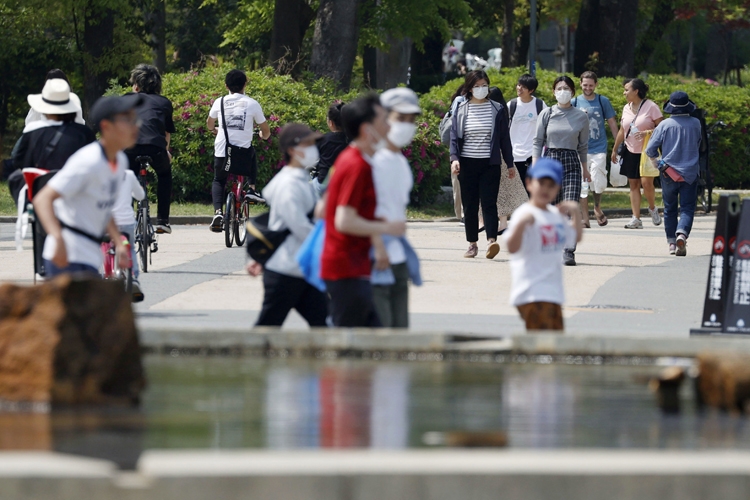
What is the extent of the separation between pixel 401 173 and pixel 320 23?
20.5 metres

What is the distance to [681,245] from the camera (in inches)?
640

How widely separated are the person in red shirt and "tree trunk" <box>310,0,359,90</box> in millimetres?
19987

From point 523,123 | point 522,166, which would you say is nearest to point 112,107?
point 523,123

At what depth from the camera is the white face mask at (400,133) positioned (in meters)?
7.97

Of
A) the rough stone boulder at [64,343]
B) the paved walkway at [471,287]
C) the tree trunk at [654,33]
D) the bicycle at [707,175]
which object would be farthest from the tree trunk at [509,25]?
the rough stone boulder at [64,343]

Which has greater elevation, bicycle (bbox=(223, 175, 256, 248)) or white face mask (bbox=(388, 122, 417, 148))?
white face mask (bbox=(388, 122, 417, 148))

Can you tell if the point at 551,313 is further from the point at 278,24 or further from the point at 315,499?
the point at 278,24

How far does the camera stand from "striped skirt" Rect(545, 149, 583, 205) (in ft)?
50.4

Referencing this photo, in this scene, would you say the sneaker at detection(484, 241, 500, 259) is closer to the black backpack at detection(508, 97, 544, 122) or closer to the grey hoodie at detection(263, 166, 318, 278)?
the black backpack at detection(508, 97, 544, 122)

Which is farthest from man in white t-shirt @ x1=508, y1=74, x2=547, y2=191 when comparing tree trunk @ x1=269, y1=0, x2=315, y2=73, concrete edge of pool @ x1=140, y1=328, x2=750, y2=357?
tree trunk @ x1=269, y1=0, x2=315, y2=73

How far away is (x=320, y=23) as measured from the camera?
91.6 feet

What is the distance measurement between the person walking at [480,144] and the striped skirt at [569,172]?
1.99 ft

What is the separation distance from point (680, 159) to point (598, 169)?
4.04 m

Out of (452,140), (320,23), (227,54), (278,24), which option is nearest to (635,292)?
(452,140)
